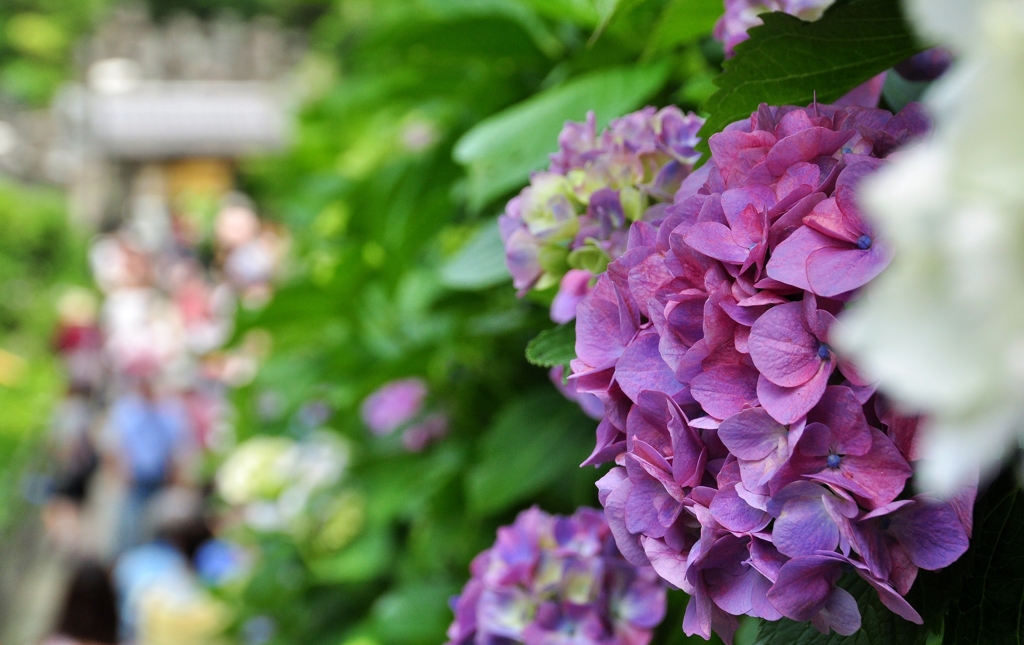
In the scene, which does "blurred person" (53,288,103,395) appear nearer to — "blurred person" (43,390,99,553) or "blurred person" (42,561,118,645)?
"blurred person" (43,390,99,553)

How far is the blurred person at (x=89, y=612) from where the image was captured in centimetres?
317

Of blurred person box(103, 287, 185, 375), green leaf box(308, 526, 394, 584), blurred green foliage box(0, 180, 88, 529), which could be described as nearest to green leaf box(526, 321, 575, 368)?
green leaf box(308, 526, 394, 584)

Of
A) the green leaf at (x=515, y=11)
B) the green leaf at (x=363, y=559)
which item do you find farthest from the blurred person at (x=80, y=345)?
the green leaf at (x=515, y=11)

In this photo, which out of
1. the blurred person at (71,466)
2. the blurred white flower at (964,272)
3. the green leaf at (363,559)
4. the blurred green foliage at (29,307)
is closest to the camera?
the blurred white flower at (964,272)

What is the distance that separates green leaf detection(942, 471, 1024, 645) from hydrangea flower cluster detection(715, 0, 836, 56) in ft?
0.59

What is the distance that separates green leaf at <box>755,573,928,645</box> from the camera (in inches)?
11.4

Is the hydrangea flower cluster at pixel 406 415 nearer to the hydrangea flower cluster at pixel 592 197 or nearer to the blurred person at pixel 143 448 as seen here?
the hydrangea flower cluster at pixel 592 197

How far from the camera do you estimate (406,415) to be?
1.16 m

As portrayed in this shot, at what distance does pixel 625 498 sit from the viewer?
31 centimetres

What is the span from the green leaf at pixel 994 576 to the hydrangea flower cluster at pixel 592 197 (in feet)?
0.53

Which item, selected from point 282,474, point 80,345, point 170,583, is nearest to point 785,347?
point 282,474

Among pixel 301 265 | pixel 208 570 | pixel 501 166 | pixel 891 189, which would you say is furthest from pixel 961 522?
pixel 208 570

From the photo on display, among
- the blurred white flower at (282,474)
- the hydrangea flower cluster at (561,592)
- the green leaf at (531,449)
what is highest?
the hydrangea flower cluster at (561,592)

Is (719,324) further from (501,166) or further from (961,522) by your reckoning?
(501,166)
